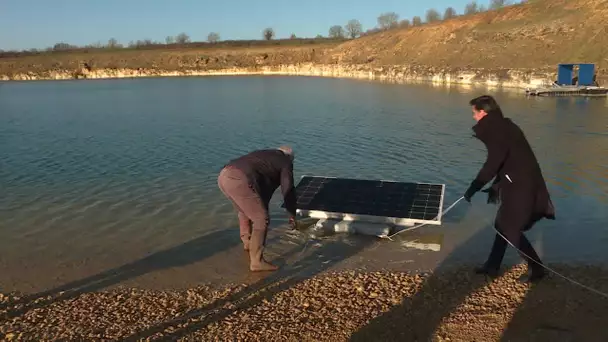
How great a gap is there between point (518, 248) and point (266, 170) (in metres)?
3.20

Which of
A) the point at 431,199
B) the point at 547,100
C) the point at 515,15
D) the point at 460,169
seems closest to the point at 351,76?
the point at 515,15

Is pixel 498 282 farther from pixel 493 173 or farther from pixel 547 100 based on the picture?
pixel 547 100

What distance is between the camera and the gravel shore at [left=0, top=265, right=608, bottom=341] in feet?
15.7

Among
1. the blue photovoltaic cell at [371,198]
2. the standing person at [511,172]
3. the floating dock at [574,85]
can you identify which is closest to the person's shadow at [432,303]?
the standing person at [511,172]

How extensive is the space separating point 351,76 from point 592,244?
59481 mm

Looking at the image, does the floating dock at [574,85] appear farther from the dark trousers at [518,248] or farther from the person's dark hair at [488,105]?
the person's dark hair at [488,105]

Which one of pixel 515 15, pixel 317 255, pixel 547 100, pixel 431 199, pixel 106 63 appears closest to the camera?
pixel 317 255

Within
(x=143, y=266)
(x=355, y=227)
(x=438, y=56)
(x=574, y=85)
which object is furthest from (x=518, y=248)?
(x=438, y=56)

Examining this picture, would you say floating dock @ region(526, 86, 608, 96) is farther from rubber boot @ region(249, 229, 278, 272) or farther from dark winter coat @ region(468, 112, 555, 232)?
rubber boot @ region(249, 229, 278, 272)

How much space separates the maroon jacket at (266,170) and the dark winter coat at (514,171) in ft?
7.67

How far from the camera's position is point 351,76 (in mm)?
64938

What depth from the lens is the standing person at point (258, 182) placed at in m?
5.75

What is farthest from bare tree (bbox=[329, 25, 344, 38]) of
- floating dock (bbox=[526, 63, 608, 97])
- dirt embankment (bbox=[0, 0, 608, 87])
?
floating dock (bbox=[526, 63, 608, 97])

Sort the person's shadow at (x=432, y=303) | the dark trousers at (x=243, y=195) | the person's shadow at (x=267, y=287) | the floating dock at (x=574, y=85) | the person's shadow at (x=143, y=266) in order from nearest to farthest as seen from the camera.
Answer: the person's shadow at (x=432, y=303) < the person's shadow at (x=267, y=287) < the dark trousers at (x=243, y=195) < the person's shadow at (x=143, y=266) < the floating dock at (x=574, y=85)
